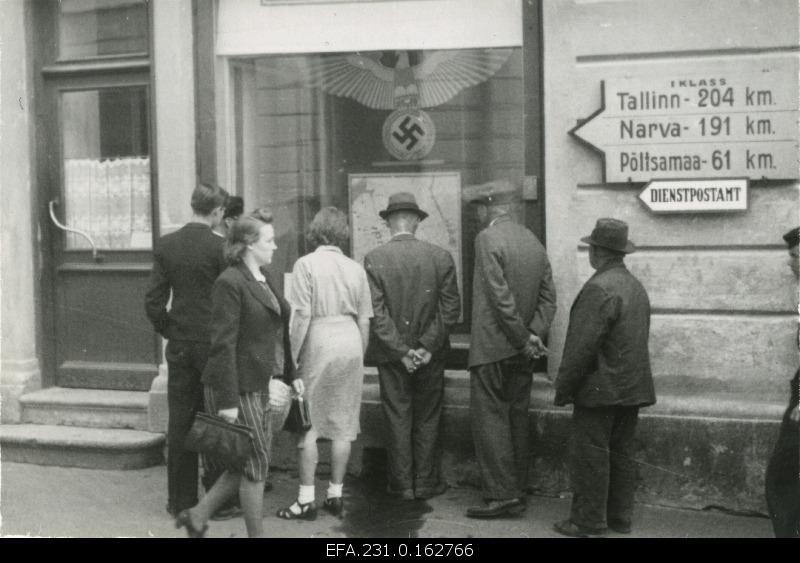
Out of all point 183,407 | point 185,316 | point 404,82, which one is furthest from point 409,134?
point 183,407

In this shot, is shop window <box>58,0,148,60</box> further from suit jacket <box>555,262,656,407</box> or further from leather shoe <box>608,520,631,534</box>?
leather shoe <box>608,520,631,534</box>

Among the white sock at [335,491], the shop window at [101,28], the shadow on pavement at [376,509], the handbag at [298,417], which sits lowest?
the shadow on pavement at [376,509]

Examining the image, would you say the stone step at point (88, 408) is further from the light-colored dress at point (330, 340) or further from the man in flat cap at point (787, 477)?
the man in flat cap at point (787, 477)

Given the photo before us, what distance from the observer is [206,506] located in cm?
486

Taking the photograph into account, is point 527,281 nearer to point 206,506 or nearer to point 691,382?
point 691,382

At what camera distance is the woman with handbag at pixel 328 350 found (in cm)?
606

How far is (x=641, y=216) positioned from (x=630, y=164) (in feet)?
1.11

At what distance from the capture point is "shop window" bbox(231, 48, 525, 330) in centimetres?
706

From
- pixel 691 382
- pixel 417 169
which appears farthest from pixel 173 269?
pixel 691 382

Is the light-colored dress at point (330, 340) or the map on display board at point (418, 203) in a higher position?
the map on display board at point (418, 203)

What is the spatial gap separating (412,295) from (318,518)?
151 centimetres

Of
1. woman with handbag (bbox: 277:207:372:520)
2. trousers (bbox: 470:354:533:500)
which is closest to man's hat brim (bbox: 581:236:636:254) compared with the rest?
trousers (bbox: 470:354:533:500)

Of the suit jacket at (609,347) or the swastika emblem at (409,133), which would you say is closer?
the suit jacket at (609,347)

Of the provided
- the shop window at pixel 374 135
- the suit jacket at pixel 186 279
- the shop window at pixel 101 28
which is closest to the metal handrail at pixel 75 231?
the shop window at pixel 101 28
